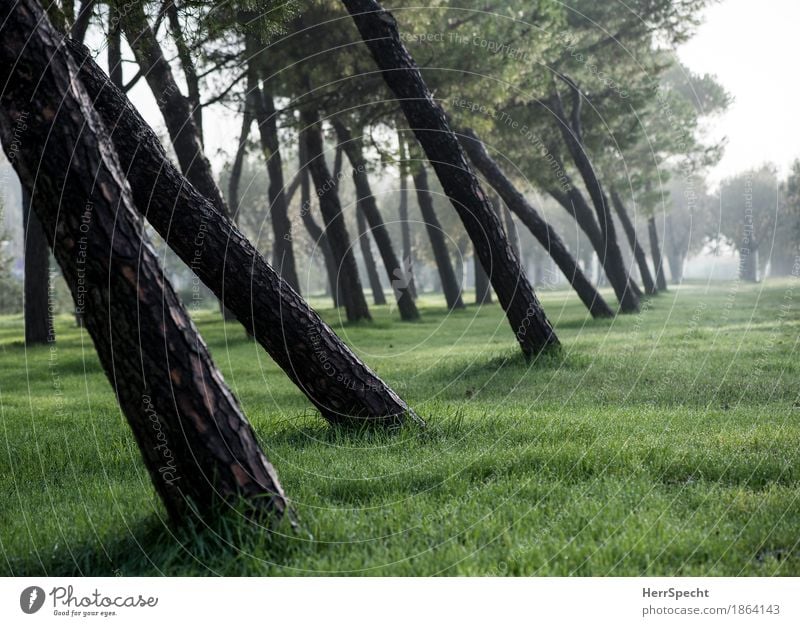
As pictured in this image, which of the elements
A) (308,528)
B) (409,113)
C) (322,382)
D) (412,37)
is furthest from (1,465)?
(412,37)

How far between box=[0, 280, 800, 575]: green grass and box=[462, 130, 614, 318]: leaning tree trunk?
9493mm

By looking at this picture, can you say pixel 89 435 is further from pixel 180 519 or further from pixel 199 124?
pixel 199 124

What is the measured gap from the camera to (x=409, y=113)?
10.7m

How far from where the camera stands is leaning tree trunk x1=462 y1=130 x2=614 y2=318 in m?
19.0

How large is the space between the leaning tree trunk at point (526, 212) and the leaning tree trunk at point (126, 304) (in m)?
14.9

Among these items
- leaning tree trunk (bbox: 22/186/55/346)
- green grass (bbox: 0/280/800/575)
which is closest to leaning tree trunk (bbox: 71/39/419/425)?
green grass (bbox: 0/280/800/575)

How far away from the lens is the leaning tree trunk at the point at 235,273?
6.55 m

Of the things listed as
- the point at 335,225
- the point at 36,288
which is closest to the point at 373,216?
the point at 335,225

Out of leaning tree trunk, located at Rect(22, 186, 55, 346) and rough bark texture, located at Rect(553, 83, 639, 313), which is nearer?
leaning tree trunk, located at Rect(22, 186, 55, 346)

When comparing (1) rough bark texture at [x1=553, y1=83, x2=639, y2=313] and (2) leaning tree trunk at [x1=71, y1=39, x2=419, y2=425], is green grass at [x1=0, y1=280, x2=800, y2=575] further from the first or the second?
(1) rough bark texture at [x1=553, y1=83, x2=639, y2=313]

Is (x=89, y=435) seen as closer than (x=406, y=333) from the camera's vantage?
Yes

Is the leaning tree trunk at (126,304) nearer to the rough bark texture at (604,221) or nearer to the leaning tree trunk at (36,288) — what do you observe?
the leaning tree trunk at (36,288)

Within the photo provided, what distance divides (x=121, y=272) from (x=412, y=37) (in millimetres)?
14422
